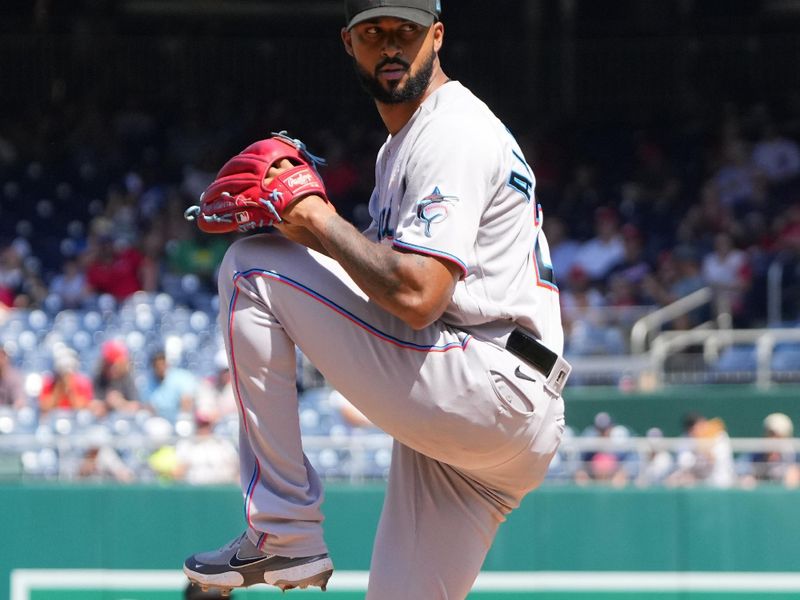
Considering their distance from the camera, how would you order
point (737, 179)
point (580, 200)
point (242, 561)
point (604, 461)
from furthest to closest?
point (580, 200) → point (737, 179) → point (604, 461) → point (242, 561)

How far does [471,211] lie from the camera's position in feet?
9.54

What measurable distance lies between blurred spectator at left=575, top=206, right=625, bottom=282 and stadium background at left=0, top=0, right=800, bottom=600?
31.1 inches

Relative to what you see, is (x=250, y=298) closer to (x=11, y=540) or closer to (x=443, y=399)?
(x=443, y=399)

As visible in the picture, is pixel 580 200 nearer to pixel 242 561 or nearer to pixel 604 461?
pixel 604 461

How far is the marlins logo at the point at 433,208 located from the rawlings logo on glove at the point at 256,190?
0.84ft

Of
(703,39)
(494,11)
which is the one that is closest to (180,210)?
(494,11)

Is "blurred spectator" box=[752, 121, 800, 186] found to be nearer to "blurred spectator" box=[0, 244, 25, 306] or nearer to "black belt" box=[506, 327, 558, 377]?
"blurred spectator" box=[0, 244, 25, 306]

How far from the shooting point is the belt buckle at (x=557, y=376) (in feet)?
10.3

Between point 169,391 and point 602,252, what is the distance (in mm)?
4222

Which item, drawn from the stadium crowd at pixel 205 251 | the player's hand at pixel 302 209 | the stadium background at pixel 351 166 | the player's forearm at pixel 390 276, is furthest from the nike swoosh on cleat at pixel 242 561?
the stadium crowd at pixel 205 251

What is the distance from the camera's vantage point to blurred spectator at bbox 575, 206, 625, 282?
37.3 ft

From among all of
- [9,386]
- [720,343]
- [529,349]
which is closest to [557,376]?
[529,349]

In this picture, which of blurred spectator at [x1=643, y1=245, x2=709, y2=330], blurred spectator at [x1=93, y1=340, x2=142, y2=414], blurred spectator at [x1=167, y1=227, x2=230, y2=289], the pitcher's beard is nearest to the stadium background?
blurred spectator at [x1=167, y1=227, x2=230, y2=289]

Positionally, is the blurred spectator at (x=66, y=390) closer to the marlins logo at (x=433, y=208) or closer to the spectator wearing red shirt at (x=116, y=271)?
the spectator wearing red shirt at (x=116, y=271)
